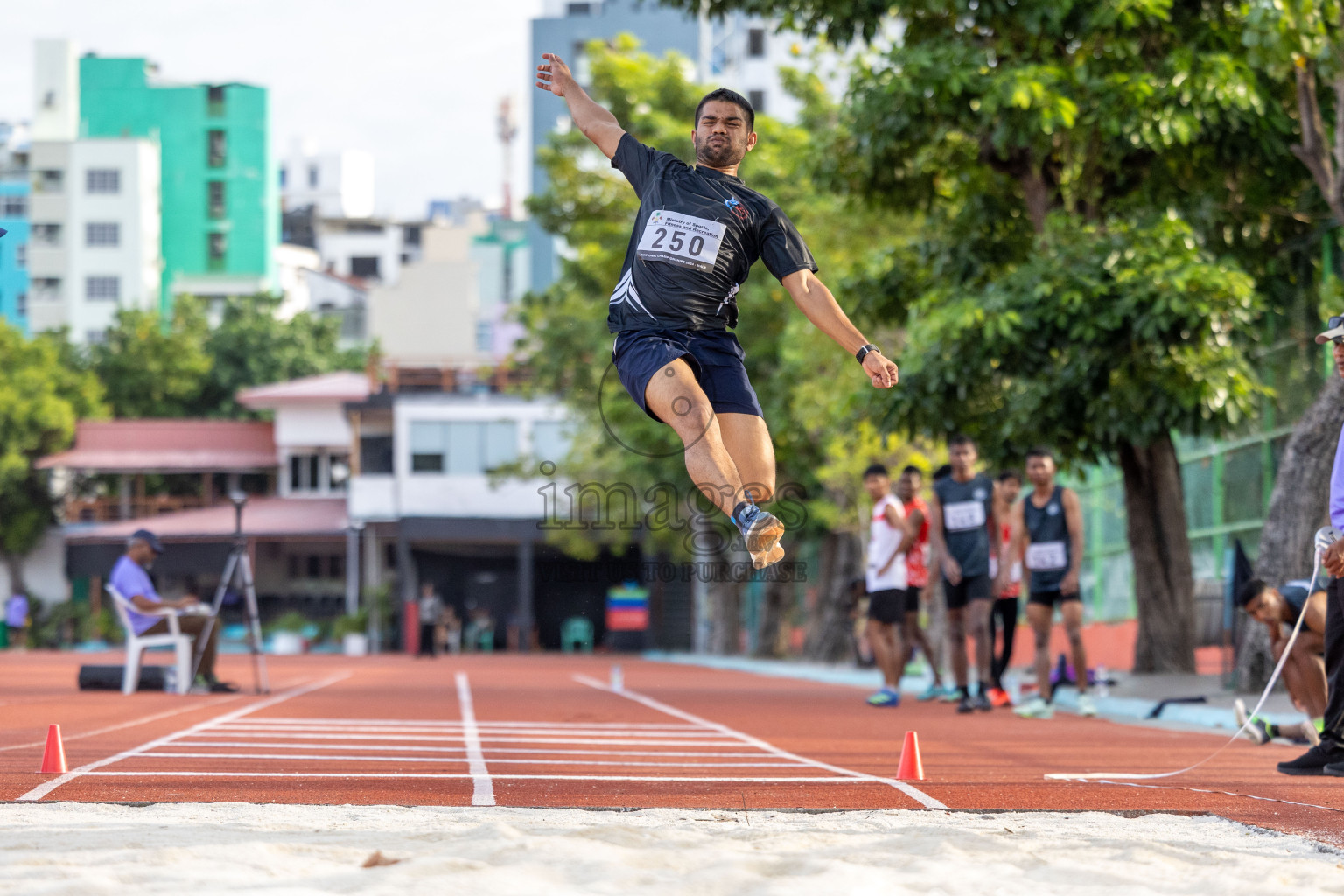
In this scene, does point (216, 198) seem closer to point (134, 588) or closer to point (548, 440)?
point (548, 440)

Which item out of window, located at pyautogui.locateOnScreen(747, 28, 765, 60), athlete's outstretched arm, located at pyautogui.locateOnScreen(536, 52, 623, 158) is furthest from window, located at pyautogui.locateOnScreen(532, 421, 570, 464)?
athlete's outstretched arm, located at pyautogui.locateOnScreen(536, 52, 623, 158)

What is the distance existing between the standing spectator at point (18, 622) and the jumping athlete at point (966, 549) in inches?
1612

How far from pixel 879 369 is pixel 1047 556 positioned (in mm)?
7671

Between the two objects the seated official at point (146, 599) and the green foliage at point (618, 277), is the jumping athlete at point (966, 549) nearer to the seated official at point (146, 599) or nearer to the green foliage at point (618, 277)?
the seated official at point (146, 599)

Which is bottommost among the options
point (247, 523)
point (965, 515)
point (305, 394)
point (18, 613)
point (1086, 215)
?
point (18, 613)

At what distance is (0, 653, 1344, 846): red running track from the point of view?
19.4 feet

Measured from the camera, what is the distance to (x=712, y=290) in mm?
6203

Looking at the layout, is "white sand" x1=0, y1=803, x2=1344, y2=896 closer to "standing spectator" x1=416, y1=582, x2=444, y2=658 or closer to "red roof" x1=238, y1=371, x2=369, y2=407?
"standing spectator" x1=416, y1=582, x2=444, y2=658

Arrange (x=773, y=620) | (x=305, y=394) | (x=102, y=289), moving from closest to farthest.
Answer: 1. (x=773, y=620)
2. (x=305, y=394)
3. (x=102, y=289)

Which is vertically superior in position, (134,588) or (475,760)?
(134,588)

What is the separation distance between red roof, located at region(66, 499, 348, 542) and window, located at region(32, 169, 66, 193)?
27203 mm

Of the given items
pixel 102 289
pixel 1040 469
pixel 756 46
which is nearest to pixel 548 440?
pixel 756 46

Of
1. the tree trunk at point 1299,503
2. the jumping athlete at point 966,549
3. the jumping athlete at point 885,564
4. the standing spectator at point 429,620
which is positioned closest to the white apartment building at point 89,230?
the standing spectator at point 429,620

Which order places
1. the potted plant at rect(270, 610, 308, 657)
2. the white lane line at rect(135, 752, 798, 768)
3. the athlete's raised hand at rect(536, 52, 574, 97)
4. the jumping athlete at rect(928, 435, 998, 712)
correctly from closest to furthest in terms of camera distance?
the athlete's raised hand at rect(536, 52, 574, 97)
the white lane line at rect(135, 752, 798, 768)
the jumping athlete at rect(928, 435, 998, 712)
the potted plant at rect(270, 610, 308, 657)
